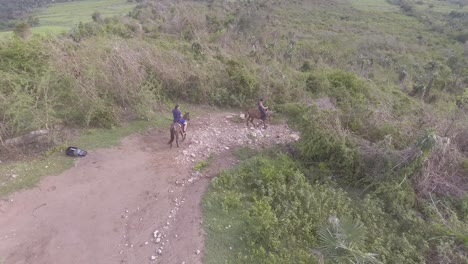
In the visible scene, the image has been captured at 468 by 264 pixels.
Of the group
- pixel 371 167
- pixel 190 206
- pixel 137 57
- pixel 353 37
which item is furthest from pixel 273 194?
pixel 353 37

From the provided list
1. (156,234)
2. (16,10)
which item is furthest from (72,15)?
(156,234)

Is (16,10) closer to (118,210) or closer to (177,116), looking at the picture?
(177,116)

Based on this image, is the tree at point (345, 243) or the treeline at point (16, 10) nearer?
the tree at point (345, 243)

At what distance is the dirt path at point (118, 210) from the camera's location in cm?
618

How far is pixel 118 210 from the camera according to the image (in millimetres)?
7137

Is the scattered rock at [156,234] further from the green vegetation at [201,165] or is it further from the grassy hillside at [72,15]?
the grassy hillside at [72,15]

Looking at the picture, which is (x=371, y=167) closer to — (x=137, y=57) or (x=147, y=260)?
(x=147, y=260)

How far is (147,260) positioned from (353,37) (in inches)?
1815

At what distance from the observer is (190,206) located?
736 cm

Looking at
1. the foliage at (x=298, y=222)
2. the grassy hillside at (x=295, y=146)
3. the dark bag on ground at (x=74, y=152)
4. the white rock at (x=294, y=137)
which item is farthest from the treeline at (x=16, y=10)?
the foliage at (x=298, y=222)

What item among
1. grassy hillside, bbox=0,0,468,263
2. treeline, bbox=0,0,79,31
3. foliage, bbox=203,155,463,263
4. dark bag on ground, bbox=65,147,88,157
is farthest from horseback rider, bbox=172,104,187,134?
treeline, bbox=0,0,79,31

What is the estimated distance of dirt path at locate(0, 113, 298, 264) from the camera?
6.18m

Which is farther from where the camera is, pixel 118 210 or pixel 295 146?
pixel 295 146

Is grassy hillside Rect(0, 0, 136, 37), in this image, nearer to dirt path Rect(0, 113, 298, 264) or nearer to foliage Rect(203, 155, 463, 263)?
dirt path Rect(0, 113, 298, 264)
